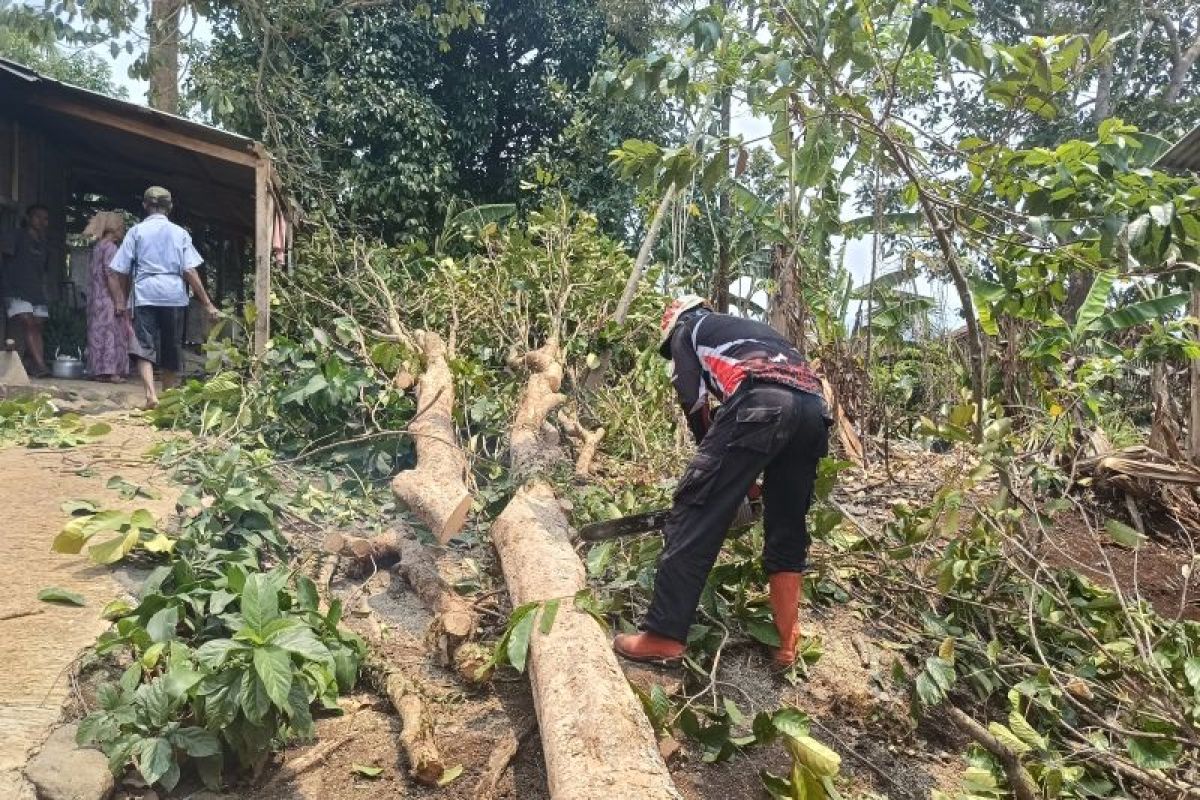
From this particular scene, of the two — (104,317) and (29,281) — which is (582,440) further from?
(29,281)

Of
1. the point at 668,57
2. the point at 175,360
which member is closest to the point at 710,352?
the point at 668,57

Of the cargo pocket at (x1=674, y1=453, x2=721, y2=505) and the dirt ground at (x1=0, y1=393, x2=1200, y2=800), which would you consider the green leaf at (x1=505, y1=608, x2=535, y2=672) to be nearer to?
the dirt ground at (x1=0, y1=393, x2=1200, y2=800)

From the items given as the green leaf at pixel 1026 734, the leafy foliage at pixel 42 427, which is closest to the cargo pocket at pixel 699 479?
the green leaf at pixel 1026 734

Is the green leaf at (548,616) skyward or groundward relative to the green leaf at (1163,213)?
groundward

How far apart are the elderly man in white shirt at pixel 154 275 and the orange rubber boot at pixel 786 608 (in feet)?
15.9

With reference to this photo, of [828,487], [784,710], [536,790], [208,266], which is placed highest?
[208,266]

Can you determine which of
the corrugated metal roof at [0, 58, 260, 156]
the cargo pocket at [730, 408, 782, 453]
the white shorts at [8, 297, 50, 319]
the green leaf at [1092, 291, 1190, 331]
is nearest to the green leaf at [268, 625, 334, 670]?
the cargo pocket at [730, 408, 782, 453]

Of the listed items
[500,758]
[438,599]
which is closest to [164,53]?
[438,599]

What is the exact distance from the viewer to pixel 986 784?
2590mm

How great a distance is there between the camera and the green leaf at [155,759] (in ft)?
7.17

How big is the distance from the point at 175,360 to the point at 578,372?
322cm

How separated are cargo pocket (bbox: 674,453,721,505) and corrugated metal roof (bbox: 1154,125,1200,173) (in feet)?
16.5

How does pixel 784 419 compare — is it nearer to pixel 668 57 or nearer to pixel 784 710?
pixel 784 710

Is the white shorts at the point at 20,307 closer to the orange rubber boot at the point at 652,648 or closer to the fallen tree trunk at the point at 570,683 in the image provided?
the fallen tree trunk at the point at 570,683
